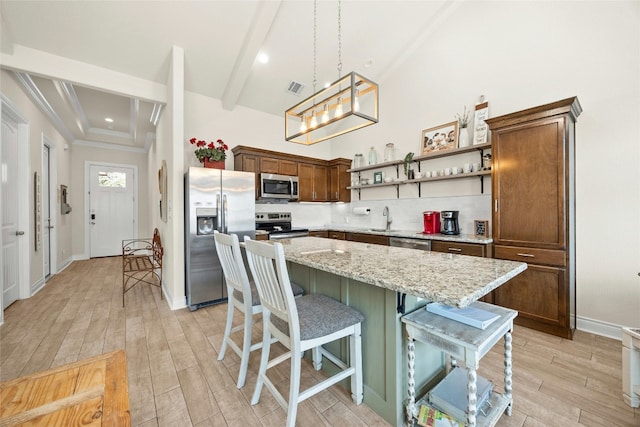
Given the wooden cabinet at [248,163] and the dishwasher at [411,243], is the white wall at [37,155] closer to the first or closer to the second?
the wooden cabinet at [248,163]

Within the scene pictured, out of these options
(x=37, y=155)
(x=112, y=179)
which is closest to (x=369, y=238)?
(x=37, y=155)

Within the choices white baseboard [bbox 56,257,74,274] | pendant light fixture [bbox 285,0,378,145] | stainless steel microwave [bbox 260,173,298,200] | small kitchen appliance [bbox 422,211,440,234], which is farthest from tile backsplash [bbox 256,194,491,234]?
white baseboard [bbox 56,257,74,274]

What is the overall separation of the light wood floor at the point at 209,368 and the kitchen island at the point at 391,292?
0.23 m

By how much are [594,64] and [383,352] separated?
135 inches

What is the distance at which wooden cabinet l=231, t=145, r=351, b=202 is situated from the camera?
4172mm

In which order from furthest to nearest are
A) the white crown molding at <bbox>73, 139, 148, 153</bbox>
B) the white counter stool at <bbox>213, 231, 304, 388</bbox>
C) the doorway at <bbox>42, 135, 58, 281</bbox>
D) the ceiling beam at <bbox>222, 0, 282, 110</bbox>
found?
1. the white crown molding at <bbox>73, 139, 148, 153</bbox>
2. the doorway at <bbox>42, 135, 58, 281</bbox>
3. the ceiling beam at <bbox>222, 0, 282, 110</bbox>
4. the white counter stool at <bbox>213, 231, 304, 388</bbox>

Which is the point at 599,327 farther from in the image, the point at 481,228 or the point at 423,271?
the point at 423,271

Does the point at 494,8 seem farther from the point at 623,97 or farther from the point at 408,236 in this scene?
the point at 408,236

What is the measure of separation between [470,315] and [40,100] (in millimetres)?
5829

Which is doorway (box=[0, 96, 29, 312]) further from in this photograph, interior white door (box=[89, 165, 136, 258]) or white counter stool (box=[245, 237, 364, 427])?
white counter stool (box=[245, 237, 364, 427])

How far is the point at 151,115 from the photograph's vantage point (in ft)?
15.6

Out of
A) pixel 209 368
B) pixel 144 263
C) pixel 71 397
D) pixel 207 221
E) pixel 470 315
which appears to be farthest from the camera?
pixel 144 263

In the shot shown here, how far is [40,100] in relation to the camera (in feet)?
12.6

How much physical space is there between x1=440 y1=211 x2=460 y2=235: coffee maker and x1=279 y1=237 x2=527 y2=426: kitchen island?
1838 millimetres
